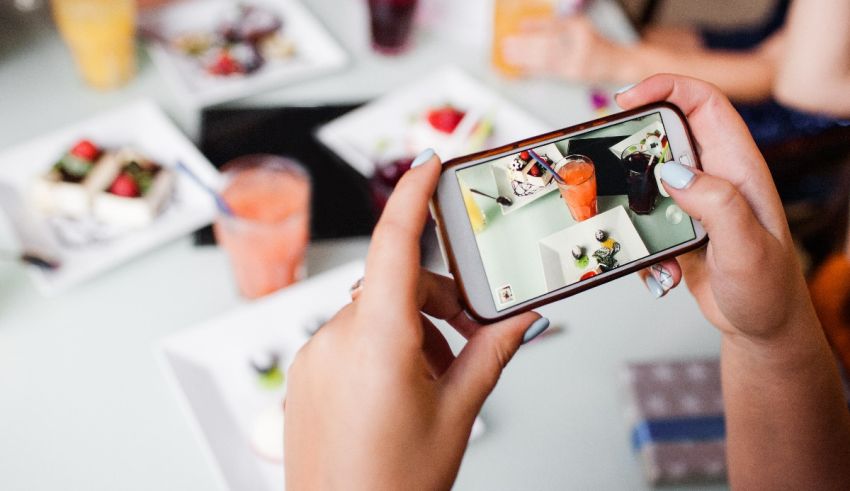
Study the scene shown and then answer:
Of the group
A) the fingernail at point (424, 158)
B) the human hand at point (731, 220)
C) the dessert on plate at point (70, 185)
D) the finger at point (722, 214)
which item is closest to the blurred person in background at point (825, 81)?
the human hand at point (731, 220)

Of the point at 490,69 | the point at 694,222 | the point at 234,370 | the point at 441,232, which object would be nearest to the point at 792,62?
the point at 490,69

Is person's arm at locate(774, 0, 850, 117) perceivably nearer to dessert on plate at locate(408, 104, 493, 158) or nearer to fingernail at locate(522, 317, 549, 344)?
dessert on plate at locate(408, 104, 493, 158)

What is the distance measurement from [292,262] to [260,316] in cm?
8

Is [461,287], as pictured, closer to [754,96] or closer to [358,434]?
[358,434]

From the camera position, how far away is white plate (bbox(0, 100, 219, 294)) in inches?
33.4

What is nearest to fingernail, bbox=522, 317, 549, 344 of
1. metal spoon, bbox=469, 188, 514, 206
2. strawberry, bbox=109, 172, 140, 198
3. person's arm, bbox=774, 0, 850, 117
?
metal spoon, bbox=469, 188, 514, 206

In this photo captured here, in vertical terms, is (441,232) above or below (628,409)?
above

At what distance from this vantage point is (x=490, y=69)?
1.18 meters

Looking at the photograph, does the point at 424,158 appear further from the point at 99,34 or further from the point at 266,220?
the point at 99,34

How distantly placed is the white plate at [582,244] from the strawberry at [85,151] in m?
0.64

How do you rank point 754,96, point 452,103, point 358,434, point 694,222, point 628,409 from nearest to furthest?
point 358,434 < point 694,222 < point 628,409 < point 452,103 < point 754,96

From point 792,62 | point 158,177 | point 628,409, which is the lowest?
point 628,409

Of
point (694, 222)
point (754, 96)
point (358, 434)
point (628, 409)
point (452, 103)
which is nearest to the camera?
point (358, 434)

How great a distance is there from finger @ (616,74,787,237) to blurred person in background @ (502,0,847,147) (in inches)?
20.1
